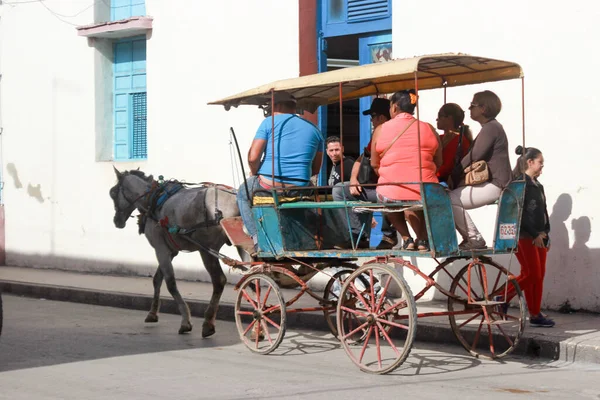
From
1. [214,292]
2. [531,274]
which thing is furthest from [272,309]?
[531,274]

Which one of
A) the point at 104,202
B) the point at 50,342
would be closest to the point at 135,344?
the point at 50,342

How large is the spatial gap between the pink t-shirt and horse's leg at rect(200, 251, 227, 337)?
258 cm

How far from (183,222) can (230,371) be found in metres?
2.57

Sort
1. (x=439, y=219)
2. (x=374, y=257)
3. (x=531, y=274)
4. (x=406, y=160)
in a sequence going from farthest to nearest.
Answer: (x=531, y=274) < (x=374, y=257) < (x=406, y=160) < (x=439, y=219)

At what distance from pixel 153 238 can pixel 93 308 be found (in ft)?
8.19

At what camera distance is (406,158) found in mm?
7805

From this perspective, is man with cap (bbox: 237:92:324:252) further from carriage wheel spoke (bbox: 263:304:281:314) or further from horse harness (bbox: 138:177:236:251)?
horse harness (bbox: 138:177:236:251)

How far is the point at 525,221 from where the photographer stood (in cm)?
925

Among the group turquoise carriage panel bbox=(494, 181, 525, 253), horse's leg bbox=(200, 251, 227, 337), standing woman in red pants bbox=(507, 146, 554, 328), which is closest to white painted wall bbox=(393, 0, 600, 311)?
standing woman in red pants bbox=(507, 146, 554, 328)

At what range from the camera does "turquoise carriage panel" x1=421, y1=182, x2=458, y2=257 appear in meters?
7.46

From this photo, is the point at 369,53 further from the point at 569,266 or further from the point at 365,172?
the point at 365,172

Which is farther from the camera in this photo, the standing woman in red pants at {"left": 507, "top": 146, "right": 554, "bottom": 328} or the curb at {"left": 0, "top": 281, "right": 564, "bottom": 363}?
the standing woman in red pants at {"left": 507, "top": 146, "right": 554, "bottom": 328}

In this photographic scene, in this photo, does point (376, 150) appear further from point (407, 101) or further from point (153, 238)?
point (153, 238)

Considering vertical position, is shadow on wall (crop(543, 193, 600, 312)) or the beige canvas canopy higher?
the beige canvas canopy
